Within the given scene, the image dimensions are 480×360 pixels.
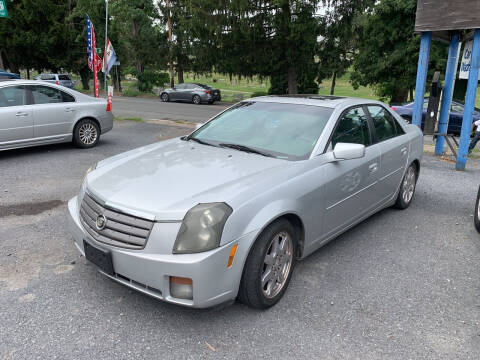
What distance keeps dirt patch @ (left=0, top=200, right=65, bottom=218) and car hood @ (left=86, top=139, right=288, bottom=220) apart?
6.16ft

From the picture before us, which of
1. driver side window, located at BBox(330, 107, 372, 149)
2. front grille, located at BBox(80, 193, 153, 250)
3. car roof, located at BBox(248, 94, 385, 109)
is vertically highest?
car roof, located at BBox(248, 94, 385, 109)

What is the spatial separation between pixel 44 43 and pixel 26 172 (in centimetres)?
3704

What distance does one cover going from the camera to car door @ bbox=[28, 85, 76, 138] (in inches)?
314

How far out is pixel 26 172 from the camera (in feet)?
23.1

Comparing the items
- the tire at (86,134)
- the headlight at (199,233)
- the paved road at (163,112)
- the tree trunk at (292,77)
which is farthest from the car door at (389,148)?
the tree trunk at (292,77)

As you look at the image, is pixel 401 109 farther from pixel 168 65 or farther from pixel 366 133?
pixel 168 65

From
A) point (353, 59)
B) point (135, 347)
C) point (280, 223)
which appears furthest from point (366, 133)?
point (353, 59)

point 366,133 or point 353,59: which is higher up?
point 353,59

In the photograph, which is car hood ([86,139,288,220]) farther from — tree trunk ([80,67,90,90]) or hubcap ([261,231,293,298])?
tree trunk ([80,67,90,90])

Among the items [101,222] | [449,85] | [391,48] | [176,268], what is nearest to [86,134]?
[101,222]

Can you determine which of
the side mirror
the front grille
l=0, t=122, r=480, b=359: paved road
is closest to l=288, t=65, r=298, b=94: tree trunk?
l=0, t=122, r=480, b=359: paved road

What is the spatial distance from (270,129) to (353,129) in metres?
0.87

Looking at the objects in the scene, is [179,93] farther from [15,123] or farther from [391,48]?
[15,123]

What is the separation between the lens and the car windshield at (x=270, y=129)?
382 centimetres
